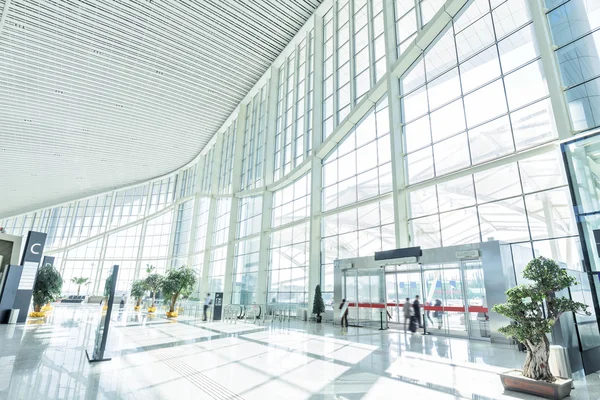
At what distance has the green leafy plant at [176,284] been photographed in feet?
59.7

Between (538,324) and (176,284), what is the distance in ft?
56.2

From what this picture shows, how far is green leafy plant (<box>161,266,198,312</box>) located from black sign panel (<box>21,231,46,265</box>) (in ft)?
19.7

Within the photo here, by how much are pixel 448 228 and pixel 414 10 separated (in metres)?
8.99

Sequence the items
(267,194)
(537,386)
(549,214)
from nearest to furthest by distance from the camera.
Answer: (537,386) < (549,214) < (267,194)

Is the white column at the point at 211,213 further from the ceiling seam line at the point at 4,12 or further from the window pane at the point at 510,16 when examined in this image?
the window pane at the point at 510,16

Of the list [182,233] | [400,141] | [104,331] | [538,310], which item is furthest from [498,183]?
[182,233]

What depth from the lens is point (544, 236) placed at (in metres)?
9.21

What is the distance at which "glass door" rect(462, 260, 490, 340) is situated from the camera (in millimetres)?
9375

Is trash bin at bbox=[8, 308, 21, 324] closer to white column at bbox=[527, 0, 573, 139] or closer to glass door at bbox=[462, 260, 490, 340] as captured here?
glass door at bbox=[462, 260, 490, 340]

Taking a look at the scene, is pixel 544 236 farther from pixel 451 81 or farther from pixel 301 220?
pixel 301 220

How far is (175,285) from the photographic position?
18.2 m

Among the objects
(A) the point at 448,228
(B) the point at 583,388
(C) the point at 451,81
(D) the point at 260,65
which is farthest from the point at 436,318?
(D) the point at 260,65

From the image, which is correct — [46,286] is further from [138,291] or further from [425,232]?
[425,232]

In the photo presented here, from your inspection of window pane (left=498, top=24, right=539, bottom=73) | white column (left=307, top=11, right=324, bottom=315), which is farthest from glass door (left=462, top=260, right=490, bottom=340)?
white column (left=307, top=11, right=324, bottom=315)
